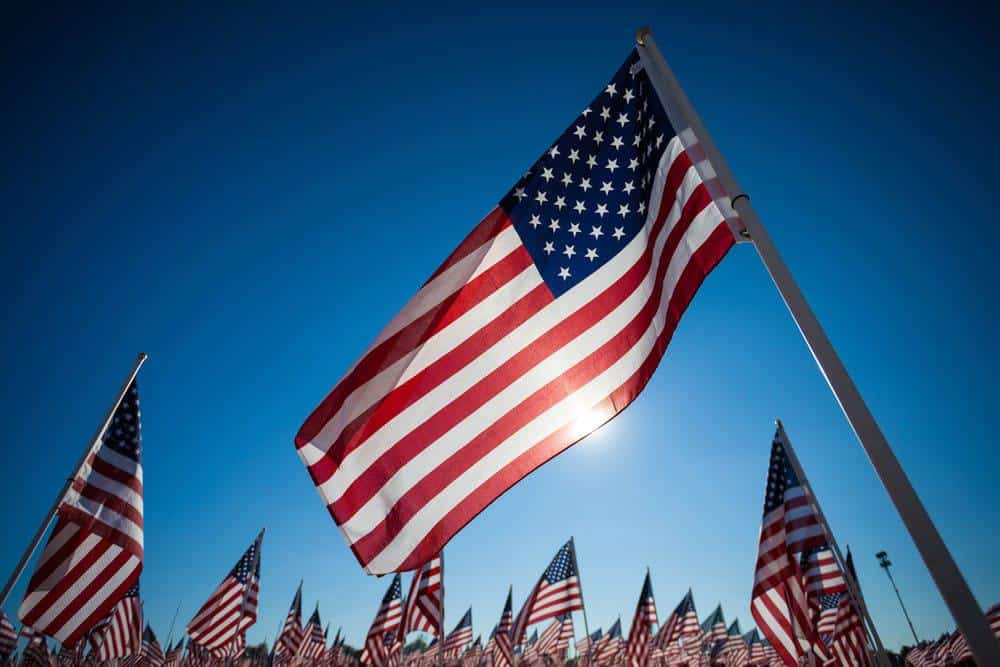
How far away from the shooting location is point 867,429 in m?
2.27

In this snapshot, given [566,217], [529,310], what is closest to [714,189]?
[566,217]

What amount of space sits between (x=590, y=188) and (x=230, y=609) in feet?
68.0

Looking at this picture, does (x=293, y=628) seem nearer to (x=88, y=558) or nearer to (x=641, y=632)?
(x=641, y=632)

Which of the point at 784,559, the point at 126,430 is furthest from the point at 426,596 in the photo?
the point at 126,430

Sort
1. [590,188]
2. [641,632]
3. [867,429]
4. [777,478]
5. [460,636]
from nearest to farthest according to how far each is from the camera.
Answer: [867,429] < [590,188] < [777,478] < [641,632] < [460,636]

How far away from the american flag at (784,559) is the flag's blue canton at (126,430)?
1138 cm

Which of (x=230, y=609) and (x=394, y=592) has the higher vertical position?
(x=230, y=609)

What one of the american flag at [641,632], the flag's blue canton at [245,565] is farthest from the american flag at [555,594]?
the flag's blue canton at [245,565]

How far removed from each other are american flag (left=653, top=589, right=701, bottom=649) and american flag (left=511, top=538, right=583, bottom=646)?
11271 mm

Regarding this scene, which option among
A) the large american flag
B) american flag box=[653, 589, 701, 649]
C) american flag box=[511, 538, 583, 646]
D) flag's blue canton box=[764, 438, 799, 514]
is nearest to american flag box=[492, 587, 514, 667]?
american flag box=[511, 538, 583, 646]

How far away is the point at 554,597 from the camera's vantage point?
1838 cm

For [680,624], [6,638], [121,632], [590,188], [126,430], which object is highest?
[6,638]

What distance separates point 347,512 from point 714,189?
3597 millimetres

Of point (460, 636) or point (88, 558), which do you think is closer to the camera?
point (88, 558)
